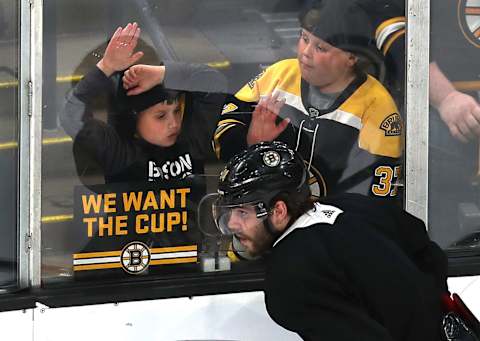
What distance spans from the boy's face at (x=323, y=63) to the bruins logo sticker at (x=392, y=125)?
0.21 m

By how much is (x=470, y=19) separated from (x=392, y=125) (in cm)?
48

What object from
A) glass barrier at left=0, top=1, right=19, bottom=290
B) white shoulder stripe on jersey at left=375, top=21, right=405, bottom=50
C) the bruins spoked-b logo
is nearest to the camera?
glass barrier at left=0, top=1, right=19, bottom=290

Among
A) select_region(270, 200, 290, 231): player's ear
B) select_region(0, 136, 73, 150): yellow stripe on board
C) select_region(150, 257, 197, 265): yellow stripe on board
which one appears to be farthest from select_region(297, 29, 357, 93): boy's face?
select_region(0, 136, 73, 150): yellow stripe on board

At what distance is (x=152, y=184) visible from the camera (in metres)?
3.40

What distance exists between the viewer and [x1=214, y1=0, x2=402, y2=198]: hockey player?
3451 millimetres

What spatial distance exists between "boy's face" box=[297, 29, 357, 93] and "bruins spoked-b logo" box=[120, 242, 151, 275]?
84 centimetres

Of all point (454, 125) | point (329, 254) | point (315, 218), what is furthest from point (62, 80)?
point (454, 125)

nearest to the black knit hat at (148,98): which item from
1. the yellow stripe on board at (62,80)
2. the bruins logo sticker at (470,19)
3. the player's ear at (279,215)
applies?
the yellow stripe on board at (62,80)

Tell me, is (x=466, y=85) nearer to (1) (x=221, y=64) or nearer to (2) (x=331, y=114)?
(2) (x=331, y=114)

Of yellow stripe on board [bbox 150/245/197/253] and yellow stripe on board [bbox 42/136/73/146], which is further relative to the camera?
yellow stripe on board [bbox 150/245/197/253]

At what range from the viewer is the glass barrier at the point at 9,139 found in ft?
10.5

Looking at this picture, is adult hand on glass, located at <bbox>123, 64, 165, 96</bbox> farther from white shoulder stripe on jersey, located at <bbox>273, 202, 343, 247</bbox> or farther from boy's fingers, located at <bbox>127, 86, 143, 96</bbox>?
white shoulder stripe on jersey, located at <bbox>273, 202, 343, 247</bbox>

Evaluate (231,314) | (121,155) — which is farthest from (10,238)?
(231,314)

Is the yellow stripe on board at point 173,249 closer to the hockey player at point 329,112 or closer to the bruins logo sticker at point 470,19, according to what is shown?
the hockey player at point 329,112
